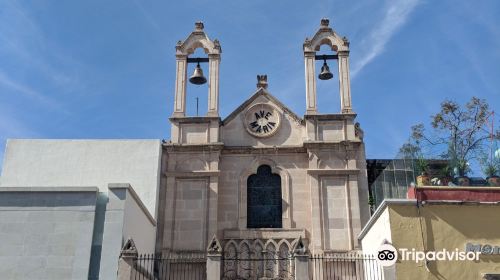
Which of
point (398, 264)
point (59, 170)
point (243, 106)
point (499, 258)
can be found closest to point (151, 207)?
point (59, 170)

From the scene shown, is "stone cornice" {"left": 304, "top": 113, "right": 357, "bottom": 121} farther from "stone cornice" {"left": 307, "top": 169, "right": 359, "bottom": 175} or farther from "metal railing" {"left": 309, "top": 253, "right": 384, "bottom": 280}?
"metal railing" {"left": 309, "top": 253, "right": 384, "bottom": 280}

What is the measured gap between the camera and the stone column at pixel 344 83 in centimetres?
2348

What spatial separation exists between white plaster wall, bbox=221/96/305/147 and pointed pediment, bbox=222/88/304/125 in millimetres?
107

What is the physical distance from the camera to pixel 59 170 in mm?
22391

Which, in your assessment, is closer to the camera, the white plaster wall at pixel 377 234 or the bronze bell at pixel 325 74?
the white plaster wall at pixel 377 234

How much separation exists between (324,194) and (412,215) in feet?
16.5

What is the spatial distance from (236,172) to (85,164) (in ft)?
17.8

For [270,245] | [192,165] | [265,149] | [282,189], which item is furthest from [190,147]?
[270,245]

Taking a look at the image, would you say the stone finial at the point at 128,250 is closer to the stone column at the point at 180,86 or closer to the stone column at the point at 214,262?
the stone column at the point at 214,262

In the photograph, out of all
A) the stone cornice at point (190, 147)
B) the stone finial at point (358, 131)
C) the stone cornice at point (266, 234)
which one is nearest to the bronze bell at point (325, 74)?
the stone finial at point (358, 131)

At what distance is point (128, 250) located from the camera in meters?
16.8

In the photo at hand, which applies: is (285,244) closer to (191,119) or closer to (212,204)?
(212,204)

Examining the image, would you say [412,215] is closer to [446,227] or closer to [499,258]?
[446,227]

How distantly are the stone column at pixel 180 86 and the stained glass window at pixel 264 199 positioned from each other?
3.69 meters
